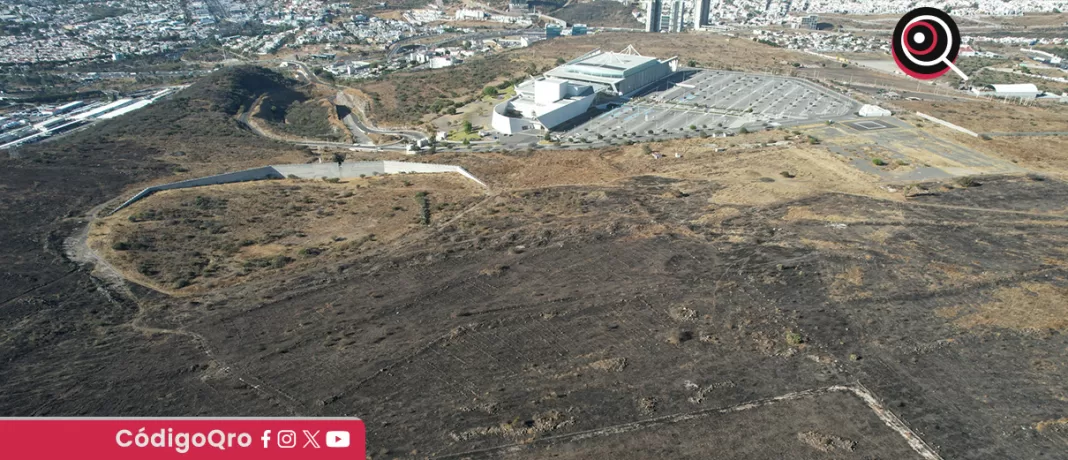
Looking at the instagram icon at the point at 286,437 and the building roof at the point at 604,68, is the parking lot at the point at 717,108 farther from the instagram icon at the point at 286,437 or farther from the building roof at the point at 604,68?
the instagram icon at the point at 286,437

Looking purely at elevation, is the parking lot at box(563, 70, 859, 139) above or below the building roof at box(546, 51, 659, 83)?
below

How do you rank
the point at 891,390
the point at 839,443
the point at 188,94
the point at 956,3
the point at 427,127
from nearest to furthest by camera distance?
the point at 839,443, the point at 891,390, the point at 427,127, the point at 188,94, the point at 956,3

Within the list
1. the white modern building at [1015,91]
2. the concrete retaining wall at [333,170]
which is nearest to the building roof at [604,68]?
the concrete retaining wall at [333,170]

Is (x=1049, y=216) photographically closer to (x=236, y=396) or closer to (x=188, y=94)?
(x=236, y=396)

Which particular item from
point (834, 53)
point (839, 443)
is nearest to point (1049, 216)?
point (839, 443)

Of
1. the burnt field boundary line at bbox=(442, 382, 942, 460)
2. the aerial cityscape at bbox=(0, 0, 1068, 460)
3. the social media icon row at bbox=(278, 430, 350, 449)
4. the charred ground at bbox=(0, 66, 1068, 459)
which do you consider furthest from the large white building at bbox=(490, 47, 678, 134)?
the social media icon row at bbox=(278, 430, 350, 449)

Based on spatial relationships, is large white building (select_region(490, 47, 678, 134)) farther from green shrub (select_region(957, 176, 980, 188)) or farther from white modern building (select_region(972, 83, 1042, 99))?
white modern building (select_region(972, 83, 1042, 99))
